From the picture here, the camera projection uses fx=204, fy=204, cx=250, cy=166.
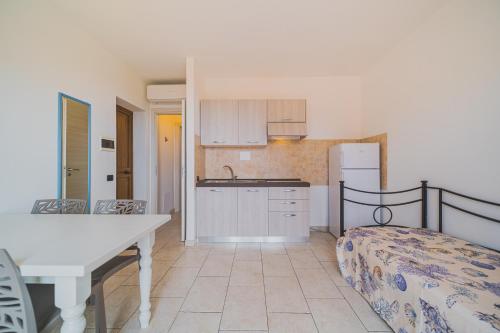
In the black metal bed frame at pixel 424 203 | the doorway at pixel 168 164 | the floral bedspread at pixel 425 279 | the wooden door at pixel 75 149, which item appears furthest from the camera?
the doorway at pixel 168 164

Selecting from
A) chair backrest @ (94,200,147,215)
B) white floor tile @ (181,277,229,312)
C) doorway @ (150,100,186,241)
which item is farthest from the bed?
doorway @ (150,100,186,241)

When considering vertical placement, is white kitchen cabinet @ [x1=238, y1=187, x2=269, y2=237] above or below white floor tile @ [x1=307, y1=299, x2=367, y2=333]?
above

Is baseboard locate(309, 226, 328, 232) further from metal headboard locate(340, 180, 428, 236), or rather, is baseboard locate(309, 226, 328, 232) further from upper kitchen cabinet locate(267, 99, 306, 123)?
upper kitchen cabinet locate(267, 99, 306, 123)

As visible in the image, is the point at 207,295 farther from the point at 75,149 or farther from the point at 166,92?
the point at 166,92

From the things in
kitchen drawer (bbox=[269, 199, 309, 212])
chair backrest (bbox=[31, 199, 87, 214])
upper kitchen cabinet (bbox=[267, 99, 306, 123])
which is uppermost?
upper kitchen cabinet (bbox=[267, 99, 306, 123])

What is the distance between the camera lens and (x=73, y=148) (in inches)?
84.7

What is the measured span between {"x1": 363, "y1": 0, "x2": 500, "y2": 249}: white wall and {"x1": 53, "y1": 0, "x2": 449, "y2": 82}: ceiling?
32 cm

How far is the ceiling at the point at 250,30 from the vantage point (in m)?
1.93

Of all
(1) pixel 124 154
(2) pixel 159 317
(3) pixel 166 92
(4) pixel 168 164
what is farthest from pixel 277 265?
(4) pixel 168 164

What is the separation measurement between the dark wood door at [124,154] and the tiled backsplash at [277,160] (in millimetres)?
1375

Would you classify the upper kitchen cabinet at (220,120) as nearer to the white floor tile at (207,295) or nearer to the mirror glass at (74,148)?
the mirror glass at (74,148)

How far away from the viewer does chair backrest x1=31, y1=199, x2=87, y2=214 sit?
1.62 metres

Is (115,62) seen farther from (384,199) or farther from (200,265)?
(384,199)

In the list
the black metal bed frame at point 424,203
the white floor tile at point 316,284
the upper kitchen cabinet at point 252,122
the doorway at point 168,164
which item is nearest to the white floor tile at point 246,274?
the white floor tile at point 316,284
